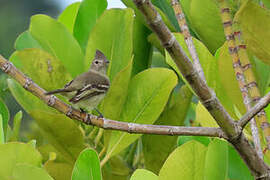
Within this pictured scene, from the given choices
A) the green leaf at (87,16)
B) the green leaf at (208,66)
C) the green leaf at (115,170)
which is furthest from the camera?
the green leaf at (87,16)

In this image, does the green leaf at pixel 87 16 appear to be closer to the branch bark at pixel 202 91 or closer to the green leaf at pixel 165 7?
the green leaf at pixel 165 7

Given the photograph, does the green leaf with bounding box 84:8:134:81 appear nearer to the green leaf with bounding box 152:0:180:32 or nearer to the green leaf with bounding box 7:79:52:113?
the green leaf with bounding box 152:0:180:32

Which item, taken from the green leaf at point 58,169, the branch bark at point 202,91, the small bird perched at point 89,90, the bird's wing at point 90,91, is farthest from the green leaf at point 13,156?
the bird's wing at point 90,91

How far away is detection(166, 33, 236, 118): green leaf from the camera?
1.27 meters

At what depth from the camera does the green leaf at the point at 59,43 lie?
1618 mm

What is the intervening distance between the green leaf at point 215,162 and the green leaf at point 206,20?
0.45m

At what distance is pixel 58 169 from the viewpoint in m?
1.39

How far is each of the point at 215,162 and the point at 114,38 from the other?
0.64m

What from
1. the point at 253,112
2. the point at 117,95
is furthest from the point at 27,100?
the point at 253,112

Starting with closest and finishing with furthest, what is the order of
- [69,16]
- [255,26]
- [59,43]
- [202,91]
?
[202,91]
[255,26]
[59,43]
[69,16]

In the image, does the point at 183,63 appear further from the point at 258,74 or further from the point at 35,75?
the point at 35,75

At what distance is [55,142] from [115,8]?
45cm

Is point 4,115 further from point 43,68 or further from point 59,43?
point 59,43

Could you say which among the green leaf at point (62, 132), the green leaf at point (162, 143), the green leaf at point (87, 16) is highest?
the green leaf at point (87, 16)
